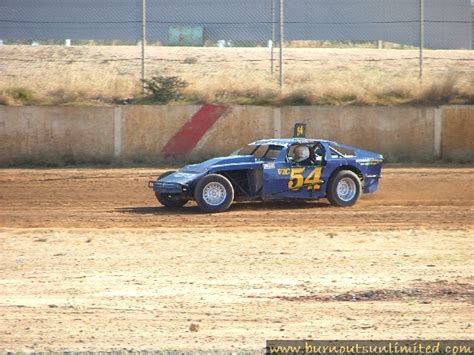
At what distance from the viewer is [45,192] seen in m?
19.8

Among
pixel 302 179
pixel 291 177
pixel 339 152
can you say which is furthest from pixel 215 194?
pixel 339 152

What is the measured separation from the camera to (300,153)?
55.4ft

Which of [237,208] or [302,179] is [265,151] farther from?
[237,208]

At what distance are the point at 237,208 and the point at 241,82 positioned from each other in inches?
357

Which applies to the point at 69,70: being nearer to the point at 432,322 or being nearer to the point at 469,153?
the point at 469,153

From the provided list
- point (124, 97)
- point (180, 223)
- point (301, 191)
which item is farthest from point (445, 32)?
point (180, 223)

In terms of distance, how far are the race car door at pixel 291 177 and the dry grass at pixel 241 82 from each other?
317 inches

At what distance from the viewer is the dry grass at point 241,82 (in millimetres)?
25219

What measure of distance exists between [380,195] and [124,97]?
8.36 metres

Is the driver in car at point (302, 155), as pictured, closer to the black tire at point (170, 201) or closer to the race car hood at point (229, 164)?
the race car hood at point (229, 164)

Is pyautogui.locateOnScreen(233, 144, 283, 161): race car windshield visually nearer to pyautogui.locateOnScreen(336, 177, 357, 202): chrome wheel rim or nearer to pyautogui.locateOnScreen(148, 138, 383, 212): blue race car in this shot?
pyautogui.locateOnScreen(148, 138, 383, 212): blue race car

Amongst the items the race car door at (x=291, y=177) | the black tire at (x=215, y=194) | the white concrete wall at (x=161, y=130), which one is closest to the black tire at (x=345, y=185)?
the race car door at (x=291, y=177)

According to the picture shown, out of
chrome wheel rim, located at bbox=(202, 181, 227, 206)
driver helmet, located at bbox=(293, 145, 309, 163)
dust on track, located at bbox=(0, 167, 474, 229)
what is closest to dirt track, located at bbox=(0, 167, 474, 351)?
dust on track, located at bbox=(0, 167, 474, 229)

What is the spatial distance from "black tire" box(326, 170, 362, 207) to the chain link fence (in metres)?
7.83
